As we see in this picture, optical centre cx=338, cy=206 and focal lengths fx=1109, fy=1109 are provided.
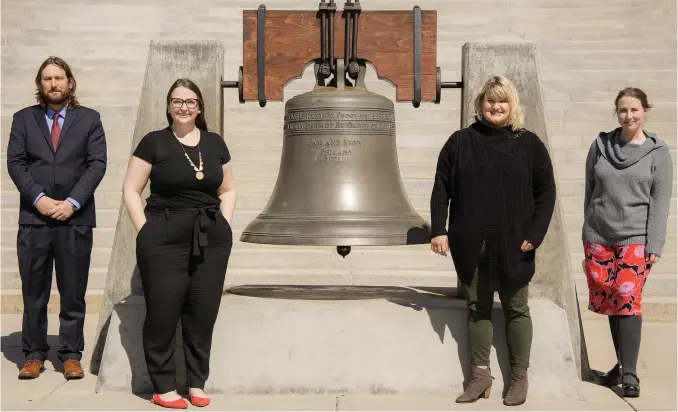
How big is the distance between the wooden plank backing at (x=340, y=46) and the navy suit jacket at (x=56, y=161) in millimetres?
863

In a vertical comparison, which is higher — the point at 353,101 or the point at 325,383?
the point at 353,101

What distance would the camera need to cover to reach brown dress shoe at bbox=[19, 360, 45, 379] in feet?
18.7

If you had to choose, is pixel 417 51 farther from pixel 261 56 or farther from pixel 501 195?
pixel 501 195

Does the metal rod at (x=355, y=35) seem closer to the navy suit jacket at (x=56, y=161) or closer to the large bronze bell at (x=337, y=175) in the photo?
the large bronze bell at (x=337, y=175)

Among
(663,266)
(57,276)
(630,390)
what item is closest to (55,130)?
(57,276)

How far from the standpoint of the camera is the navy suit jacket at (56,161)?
18.7ft

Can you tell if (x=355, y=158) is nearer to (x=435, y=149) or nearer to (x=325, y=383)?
(x=325, y=383)

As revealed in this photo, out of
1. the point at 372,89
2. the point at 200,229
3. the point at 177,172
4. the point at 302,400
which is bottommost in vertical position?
the point at 302,400

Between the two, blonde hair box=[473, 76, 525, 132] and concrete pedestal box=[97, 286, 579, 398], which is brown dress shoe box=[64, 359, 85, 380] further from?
blonde hair box=[473, 76, 525, 132]

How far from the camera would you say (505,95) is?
494cm

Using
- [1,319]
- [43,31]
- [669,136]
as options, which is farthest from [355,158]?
[43,31]

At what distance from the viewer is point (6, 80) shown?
40.2 feet

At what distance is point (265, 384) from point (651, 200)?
6.76ft

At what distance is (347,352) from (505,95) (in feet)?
4.64
